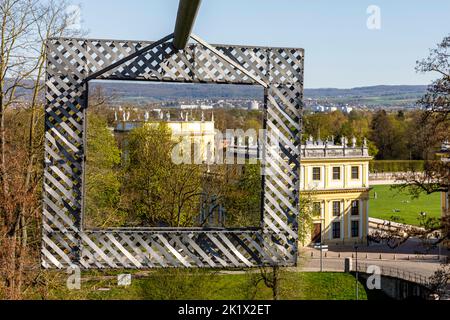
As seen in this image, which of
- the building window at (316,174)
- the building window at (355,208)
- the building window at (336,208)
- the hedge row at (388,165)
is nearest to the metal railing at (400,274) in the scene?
the building window at (316,174)

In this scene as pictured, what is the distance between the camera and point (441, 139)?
13.2 metres

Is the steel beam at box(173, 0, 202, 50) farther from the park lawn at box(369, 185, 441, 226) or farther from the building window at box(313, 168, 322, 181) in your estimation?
the park lawn at box(369, 185, 441, 226)

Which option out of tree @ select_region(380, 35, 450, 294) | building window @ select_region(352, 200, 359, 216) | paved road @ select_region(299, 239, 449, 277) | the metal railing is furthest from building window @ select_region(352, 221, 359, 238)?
tree @ select_region(380, 35, 450, 294)

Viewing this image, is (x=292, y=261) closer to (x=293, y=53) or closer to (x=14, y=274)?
(x=293, y=53)

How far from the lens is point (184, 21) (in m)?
3.41

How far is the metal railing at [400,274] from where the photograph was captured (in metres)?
23.0

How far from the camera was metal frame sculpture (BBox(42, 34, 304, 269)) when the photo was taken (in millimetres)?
4230

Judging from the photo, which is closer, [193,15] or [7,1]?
[193,15]

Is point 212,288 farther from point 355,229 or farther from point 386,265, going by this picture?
point 355,229

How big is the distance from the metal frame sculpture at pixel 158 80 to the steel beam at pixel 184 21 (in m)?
0.13

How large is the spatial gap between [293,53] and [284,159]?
0.71 m

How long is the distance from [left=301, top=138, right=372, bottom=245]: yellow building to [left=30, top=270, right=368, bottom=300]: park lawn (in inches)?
309

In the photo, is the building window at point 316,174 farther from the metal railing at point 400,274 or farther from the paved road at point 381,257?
the metal railing at point 400,274

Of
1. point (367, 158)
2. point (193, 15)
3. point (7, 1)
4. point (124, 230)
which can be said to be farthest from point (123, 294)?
point (367, 158)
